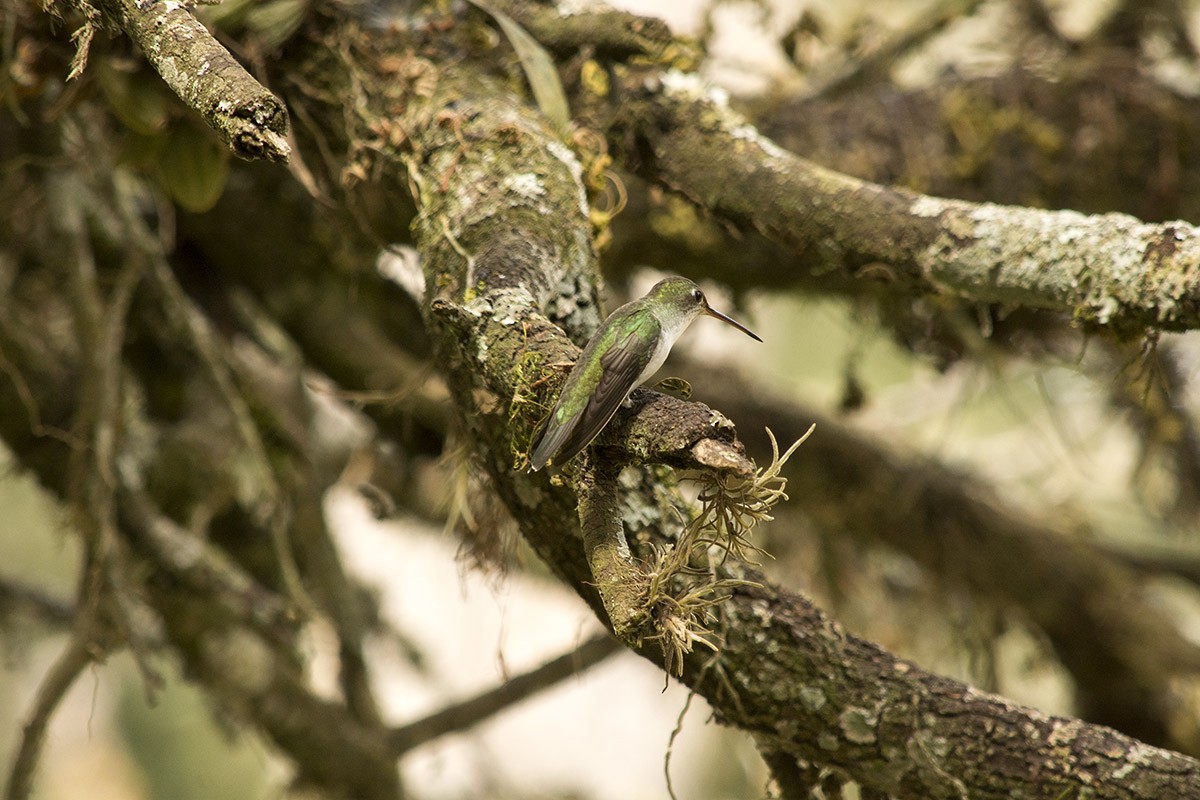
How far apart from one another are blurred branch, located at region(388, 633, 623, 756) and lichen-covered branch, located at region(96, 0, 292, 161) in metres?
1.32

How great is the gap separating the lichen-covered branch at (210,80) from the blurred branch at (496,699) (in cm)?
132

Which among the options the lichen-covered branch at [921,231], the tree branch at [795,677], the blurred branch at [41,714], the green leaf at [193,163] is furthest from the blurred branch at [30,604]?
the lichen-covered branch at [921,231]

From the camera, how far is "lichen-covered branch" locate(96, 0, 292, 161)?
1.08m

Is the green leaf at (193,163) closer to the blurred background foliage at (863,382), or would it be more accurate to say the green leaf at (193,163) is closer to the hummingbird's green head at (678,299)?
the blurred background foliage at (863,382)

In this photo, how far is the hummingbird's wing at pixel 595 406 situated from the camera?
107 centimetres

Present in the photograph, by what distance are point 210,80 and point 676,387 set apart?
0.59m

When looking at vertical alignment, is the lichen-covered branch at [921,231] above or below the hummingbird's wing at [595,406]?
below

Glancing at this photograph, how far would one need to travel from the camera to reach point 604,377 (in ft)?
3.56

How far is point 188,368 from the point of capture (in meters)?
2.99

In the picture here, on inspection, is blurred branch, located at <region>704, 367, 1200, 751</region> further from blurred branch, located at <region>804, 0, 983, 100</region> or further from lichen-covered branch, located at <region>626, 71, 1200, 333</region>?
lichen-covered branch, located at <region>626, 71, 1200, 333</region>

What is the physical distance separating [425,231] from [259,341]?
5.94 ft

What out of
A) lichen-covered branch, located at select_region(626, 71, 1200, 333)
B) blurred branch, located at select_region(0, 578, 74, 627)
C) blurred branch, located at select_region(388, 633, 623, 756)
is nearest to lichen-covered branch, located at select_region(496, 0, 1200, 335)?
lichen-covered branch, located at select_region(626, 71, 1200, 333)

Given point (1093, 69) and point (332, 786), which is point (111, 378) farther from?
point (1093, 69)

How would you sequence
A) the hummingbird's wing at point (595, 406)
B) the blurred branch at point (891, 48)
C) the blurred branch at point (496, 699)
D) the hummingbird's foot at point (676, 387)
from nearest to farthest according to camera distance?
the hummingbird's wing at point (595, 406), the hummingbird's foot at point (676, 387), the blurred branch at point (496, 699), the blurred branch at point (891, 48)
